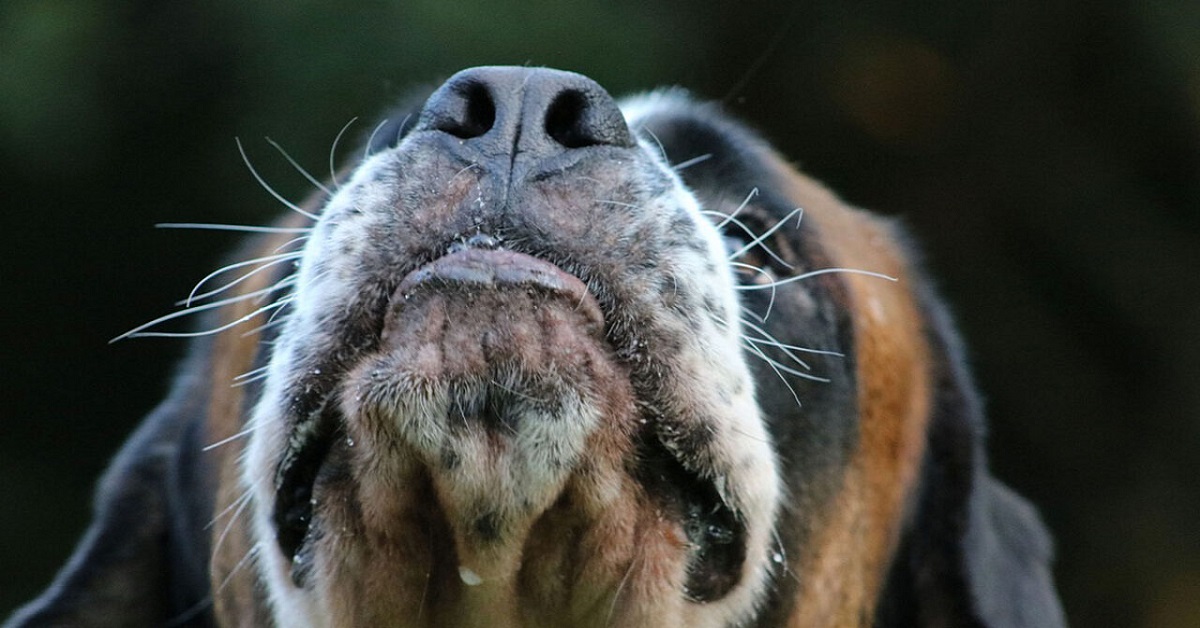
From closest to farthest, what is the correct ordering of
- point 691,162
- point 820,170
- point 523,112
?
→ point 523,112, point 691,162, point 820,170

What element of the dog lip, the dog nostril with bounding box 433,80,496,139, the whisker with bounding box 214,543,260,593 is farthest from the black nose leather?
Answer: the whisker with bounding box 214,543,260,593

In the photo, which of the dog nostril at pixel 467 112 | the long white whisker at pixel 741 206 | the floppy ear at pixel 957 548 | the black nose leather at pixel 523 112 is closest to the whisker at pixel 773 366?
the long white whisker at pixel 741 206

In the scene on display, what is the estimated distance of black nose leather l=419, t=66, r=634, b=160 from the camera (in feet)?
7.30

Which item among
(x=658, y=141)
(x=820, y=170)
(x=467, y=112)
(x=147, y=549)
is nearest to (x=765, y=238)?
(x=658, y=141)

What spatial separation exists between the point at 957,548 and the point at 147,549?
179cm

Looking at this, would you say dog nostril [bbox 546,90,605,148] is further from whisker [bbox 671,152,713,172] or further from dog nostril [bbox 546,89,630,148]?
whisker [bbox 671,152,713,172]

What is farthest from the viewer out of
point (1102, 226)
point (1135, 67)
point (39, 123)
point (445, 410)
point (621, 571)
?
point (1102, 226)

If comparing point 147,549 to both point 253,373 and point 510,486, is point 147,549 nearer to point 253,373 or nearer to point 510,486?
point 253,373

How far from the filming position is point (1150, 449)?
7141mm

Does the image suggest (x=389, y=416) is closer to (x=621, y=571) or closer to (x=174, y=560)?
(x=621, y=571)

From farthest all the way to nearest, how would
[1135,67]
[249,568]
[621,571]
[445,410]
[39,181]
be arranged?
1. [1135,67]
2. [39,181]
3. [249,568]
4. [621,571]
5. [445,410]

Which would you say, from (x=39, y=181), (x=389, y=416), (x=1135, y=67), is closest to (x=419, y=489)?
(x=389, y=416)

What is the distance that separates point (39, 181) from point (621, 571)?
4296 millimetres

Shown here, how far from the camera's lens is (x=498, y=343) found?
204 centimetres
